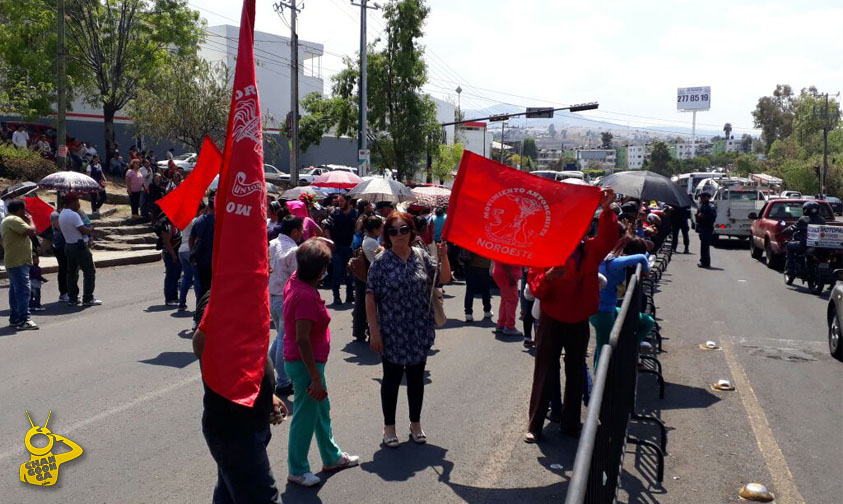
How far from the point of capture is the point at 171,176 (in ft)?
70.9

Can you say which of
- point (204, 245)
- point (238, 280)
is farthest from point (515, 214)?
point (204, 245)

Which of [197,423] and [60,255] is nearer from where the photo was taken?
[197,423]

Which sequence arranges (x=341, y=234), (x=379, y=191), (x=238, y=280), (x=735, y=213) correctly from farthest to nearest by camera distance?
(x=735, y=213) < (x=379, y=191) < (x=341, y=234) < (x=238, y=280)

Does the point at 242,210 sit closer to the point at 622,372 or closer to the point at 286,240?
the point at 622,372

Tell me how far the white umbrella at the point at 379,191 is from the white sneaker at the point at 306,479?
382 inches

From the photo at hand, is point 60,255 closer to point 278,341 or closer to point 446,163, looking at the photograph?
point 278,341

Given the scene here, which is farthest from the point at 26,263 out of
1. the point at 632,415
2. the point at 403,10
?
the point at 403,10

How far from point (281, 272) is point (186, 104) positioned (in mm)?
23621

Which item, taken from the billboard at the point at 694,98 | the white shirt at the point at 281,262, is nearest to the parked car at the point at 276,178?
the white shirt at the point at 281,262

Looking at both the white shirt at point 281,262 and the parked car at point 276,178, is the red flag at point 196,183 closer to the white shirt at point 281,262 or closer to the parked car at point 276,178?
the white shirt at point 281,262

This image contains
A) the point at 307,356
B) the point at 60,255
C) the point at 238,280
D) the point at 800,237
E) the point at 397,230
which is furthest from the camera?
the point at 800,237

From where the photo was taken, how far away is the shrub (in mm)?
23641

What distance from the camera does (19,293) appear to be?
1073 cm

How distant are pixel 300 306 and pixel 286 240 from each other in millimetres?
2481
